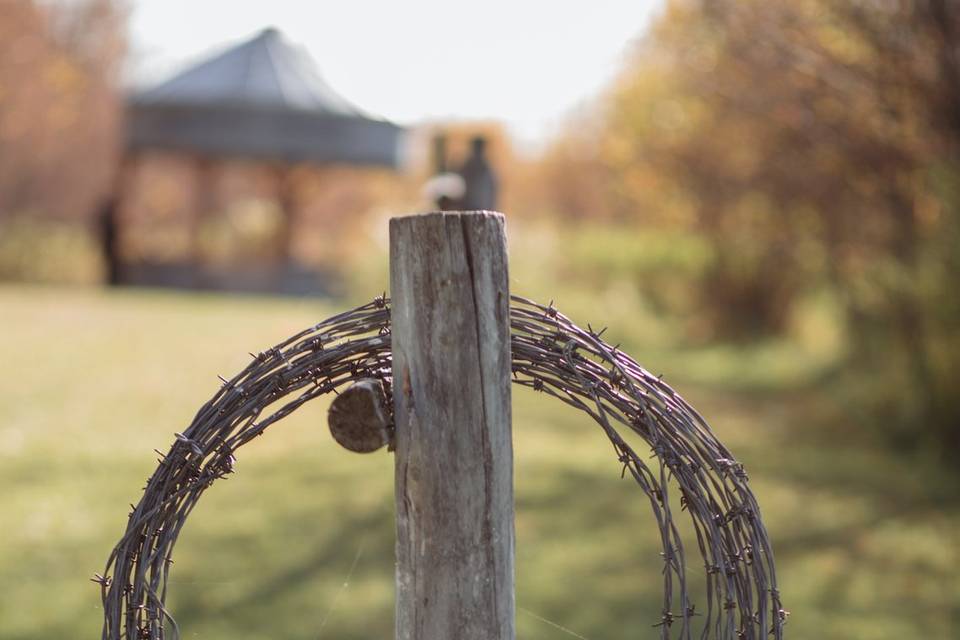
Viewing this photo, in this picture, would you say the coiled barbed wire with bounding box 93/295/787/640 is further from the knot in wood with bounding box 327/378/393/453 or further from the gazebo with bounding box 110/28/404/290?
the gazebo with bounding box 110/28/404/290

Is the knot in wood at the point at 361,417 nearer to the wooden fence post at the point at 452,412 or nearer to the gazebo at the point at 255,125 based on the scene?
the wooden fence post at the point at 452,412

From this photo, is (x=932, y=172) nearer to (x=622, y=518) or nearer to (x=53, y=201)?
(x=622, y=518)

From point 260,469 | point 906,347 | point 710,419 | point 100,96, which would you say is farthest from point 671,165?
point 100,96

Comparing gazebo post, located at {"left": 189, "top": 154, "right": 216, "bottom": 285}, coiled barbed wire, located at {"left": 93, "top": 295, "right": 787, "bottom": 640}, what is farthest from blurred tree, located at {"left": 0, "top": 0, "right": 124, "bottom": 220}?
coiled barbed wire, located at {"left": 93, "top": 295, "right": 787, "bottom": 640}

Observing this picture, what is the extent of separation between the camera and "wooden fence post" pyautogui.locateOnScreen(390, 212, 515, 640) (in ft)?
7.11

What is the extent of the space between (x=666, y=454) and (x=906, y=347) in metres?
5.89

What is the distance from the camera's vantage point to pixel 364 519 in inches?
219

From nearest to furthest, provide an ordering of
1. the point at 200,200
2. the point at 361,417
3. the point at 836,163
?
the point at 361,417
the point at 836,163
the point at 200,200

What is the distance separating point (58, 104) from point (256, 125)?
185 inches

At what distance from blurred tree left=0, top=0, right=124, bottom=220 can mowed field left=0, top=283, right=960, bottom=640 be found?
8.86m

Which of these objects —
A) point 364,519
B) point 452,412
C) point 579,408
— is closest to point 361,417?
point 452,412

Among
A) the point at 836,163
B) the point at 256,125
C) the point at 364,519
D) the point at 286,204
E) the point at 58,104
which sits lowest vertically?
the point at 364,519

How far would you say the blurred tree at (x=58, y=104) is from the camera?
17.5 metres

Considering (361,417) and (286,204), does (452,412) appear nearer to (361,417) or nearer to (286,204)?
(361,417)
